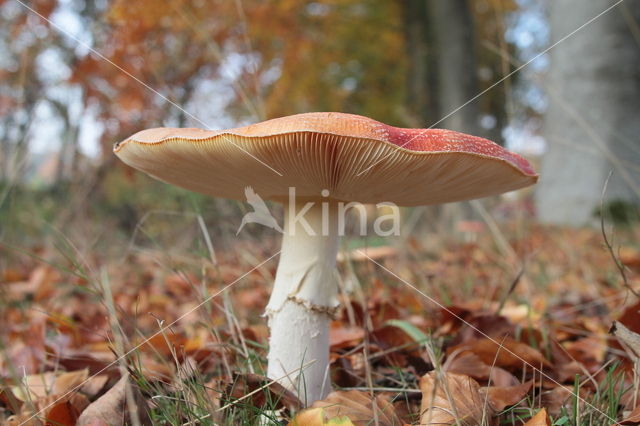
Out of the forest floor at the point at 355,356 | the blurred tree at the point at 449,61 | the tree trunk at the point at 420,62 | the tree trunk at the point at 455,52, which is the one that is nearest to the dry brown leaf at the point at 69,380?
the forest floor at the point at 355,356

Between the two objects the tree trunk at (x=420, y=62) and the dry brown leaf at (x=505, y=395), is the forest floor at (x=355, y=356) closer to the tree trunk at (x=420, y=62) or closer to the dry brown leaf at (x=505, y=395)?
the dry brown leaf at (x=505, y=395)

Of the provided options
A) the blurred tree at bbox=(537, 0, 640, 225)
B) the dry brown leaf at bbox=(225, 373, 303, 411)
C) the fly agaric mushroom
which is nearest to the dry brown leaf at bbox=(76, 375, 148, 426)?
the dry brown leaf at bbox=(225, 373, 303, 411)

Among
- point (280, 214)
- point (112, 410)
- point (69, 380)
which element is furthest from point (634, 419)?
point (280, 214)

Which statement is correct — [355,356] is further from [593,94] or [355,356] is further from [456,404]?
[593,94]

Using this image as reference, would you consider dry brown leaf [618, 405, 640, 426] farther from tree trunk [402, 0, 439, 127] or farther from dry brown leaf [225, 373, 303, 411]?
tree trunk [402, 0, 439, 127]

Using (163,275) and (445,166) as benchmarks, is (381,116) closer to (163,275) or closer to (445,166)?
(163,275)

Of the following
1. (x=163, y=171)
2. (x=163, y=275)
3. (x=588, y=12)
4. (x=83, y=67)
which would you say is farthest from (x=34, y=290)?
(x=588, y=12)
